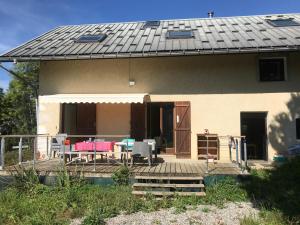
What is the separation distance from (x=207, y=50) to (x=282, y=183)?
706 centimetres

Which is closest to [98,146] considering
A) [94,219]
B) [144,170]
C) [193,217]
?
[144,170]

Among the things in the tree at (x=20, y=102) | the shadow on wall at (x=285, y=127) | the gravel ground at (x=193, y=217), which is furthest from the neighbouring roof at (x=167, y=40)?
the tree at (x=20, y=102)

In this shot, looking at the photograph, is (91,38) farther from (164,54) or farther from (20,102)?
(20,102)

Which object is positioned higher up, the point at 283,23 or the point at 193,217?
the point at 283,23

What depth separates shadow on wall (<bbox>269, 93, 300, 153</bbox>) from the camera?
16.0 meters

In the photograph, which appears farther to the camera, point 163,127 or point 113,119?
point 113,119

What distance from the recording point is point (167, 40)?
1764cm

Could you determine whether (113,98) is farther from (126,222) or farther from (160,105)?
(126,222)

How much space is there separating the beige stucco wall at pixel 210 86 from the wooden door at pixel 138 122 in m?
1.05

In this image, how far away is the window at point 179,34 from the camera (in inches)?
707

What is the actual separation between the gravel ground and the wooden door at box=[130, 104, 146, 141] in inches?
316

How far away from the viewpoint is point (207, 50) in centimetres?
1553

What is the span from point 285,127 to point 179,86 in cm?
561

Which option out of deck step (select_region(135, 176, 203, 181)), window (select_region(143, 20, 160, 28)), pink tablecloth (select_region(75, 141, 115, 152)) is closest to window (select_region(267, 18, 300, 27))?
window (select_region(143, 20, 160, 28))
